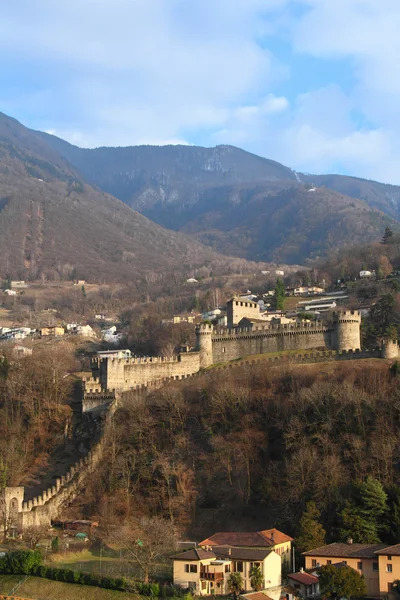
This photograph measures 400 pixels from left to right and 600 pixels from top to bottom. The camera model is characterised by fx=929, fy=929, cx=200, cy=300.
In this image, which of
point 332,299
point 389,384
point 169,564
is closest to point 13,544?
point 169,564

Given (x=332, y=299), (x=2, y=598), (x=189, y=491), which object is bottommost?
(x=2, y=598)

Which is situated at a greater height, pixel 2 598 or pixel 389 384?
pixel 389 384

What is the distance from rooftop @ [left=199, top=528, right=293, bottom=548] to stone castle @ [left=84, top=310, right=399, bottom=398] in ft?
89.9

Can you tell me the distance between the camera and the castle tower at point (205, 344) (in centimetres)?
8881

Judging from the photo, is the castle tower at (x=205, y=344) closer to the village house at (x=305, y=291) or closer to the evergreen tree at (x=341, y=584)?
the evergreen tree at (x=341, y=584)

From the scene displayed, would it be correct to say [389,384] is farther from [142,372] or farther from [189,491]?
[142,372]

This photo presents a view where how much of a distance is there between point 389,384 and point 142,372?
2673 centimetres

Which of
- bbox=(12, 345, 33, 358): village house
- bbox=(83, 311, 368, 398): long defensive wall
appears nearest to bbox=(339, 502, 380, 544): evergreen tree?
bbox=(83, 311, 368, 398): long defensive wall

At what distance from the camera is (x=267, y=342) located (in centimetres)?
8744

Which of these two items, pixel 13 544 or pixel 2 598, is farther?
pixel 13 544

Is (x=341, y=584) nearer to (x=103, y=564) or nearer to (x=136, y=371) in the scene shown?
(x=103, y=564)

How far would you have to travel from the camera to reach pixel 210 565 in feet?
174

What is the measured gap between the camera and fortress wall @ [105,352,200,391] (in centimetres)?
8588

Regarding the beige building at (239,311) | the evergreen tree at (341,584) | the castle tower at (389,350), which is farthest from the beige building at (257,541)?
the beige building at (239,311)
